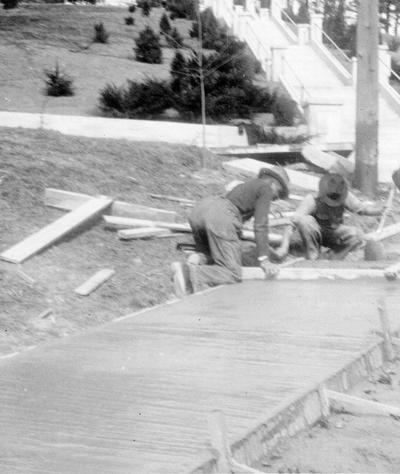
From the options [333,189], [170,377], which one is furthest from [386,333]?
[333,189]

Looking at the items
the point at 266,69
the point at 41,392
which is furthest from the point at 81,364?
the point at 266,69

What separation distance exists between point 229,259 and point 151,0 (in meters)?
31.7

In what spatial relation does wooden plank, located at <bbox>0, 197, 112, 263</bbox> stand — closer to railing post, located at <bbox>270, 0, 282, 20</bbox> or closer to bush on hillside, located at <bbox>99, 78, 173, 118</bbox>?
bush on hillside, located at <bbox>99, 78, 173, 118</bbox>

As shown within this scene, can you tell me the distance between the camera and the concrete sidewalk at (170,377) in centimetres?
485

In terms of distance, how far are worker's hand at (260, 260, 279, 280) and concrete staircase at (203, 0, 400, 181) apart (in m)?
9.03

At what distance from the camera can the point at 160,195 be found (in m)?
13.4

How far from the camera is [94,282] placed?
9.69m

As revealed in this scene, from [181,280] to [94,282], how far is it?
82 cm

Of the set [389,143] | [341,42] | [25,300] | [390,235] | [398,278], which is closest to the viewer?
[25,300]

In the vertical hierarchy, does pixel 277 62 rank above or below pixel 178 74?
below

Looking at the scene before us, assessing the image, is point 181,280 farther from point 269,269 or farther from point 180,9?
point 180,9

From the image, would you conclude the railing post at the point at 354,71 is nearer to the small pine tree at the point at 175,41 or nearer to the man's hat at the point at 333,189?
the small pine tree at the point at 175,41

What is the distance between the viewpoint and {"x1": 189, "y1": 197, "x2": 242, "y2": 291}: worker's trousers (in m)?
9.77

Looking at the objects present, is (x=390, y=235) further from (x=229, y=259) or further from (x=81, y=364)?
(x=81, y=364)
